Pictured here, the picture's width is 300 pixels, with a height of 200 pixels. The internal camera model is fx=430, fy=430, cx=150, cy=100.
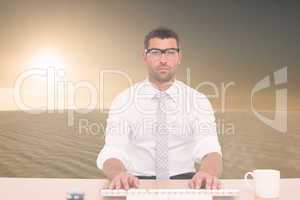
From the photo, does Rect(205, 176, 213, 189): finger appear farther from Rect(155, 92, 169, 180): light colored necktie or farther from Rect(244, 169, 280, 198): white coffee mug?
Rect(155, 92, 169, 180): light colored necktie

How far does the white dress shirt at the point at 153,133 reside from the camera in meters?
2.45

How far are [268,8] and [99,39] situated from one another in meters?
1.07

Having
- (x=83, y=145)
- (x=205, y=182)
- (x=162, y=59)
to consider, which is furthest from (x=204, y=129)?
(x=205, y=182)

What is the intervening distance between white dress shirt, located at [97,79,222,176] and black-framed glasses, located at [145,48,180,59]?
0.18m

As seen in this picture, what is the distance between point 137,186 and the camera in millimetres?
1575

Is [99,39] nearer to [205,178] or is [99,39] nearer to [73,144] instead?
[73,144]

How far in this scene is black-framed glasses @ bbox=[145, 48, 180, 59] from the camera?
2533mm

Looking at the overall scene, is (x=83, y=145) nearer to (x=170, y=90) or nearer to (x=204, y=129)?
(x=170, y=90)

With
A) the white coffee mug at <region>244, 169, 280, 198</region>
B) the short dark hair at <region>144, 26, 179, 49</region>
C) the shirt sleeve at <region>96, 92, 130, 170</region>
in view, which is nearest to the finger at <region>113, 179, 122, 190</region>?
the white coffee mug at <region>244, 169, 280, 198</region>

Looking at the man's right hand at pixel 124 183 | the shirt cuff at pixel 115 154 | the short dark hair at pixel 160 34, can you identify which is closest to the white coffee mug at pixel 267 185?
the man's right hand at pixel 124 183

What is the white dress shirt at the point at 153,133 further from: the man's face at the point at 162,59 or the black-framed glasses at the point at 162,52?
the black-framed glasses at the point at 162,52

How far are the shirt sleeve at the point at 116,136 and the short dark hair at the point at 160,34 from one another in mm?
402

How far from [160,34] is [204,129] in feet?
2.09

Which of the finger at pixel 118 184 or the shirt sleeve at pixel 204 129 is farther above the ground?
the shirt sleeve at pixel 204 129
